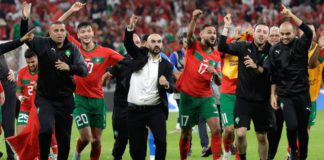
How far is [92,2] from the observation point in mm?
36344

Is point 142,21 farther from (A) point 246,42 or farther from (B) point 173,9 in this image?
(A) point 246,42

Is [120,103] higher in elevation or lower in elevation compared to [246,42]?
lower

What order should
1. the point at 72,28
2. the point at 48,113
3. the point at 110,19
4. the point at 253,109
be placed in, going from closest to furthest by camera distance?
the point at 48,113
the point at 253,109
the point at 72,28
the point at 110,19

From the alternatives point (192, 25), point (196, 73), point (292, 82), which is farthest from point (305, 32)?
point (196, 73)

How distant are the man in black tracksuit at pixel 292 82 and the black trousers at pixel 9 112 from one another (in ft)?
15.3

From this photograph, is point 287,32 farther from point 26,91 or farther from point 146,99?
point 26,91

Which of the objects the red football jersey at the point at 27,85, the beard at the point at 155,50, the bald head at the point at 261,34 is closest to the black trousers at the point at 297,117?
the bald head at the point at 261,34

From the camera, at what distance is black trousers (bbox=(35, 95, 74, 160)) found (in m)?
13.3

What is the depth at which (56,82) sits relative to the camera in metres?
13.5

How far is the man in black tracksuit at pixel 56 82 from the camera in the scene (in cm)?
1335

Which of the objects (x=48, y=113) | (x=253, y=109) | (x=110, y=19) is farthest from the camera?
(x=110, y=19)

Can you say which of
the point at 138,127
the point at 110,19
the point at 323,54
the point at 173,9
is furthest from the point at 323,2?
the point at 138,127

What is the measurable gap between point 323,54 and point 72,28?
18.8 metres

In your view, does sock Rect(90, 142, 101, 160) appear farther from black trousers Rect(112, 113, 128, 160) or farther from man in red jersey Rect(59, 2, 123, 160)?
black trousers Rect(112, 113, 128, 160)
